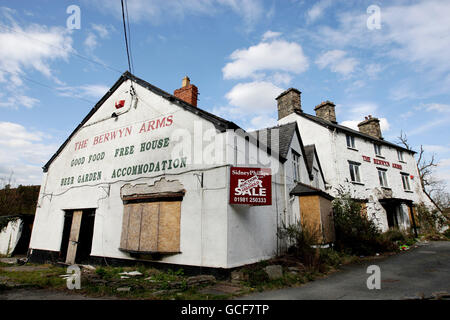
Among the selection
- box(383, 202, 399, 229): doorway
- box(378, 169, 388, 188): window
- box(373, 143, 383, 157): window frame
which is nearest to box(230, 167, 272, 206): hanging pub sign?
box(383, 202, 399, 229): doorway

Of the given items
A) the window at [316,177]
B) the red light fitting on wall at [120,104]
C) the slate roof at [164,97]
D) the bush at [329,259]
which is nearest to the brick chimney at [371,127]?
the window at [316,177]

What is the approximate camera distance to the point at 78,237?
11125 mm

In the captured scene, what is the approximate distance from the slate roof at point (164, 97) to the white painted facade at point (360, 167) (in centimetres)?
1292

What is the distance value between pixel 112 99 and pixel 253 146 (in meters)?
8.25

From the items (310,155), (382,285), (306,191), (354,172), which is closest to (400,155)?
(354,172)

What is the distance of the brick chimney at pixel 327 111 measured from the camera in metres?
21.8

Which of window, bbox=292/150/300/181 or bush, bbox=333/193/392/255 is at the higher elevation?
window, bbox=292/150/300/181

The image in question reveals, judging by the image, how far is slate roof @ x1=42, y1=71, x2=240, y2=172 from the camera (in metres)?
8.35

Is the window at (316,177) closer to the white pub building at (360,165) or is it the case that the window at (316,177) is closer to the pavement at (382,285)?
the white pub building at (360,165)

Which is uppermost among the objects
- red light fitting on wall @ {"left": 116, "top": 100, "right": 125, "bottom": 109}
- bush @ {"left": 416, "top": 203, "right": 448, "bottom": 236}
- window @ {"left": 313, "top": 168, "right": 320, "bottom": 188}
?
red light fitting on wall @ {"left": 116, "top": 100, "right": 125, "bottom": 109}

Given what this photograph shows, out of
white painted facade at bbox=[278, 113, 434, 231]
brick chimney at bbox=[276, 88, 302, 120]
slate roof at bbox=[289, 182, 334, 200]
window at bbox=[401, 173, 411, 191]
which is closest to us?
slate roof at bbox=[289, 182, 334, 200]

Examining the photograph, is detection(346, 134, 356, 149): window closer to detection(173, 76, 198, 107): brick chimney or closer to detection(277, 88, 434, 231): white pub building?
detection(277, 88, 434, 231): white pub building

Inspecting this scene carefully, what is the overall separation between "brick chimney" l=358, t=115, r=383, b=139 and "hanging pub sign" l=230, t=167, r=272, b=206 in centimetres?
2212

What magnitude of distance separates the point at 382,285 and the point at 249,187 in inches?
176
